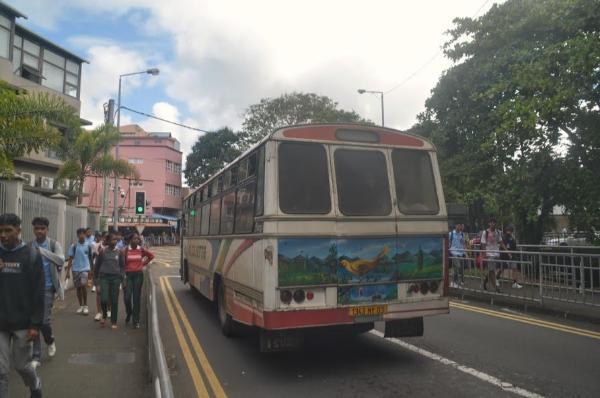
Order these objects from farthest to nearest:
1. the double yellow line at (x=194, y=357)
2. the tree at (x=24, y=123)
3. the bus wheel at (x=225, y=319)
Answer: the tree at (x=24, y=123), the bus wheel at (x=225, y=319), the double yellow line at (x=194, y=357)

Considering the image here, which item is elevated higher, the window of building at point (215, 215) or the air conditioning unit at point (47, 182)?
the air conditioning unit at point (47, 182)

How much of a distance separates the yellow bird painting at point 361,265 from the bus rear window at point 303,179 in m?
0.72

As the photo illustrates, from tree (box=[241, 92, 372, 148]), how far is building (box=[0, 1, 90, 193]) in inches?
546

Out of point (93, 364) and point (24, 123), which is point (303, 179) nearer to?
point (93, 364)

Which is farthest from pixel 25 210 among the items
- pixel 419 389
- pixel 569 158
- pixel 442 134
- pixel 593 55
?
pixel 442 134

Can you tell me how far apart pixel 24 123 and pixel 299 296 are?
7.80 meters

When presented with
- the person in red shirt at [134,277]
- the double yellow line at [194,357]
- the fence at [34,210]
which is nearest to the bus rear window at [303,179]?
the double yellow line at [194,357]

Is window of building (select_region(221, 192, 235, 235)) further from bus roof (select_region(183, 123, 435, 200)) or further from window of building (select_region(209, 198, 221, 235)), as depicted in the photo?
bus roof (select_region(183, 123, 435, 200))

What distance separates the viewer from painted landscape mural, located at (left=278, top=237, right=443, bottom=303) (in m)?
6.37

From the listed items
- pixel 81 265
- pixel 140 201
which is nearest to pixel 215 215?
pixel 81 265

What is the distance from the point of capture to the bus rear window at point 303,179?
6543 millimetres

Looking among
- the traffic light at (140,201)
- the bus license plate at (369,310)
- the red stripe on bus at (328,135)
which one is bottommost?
the bus license plate at (369,310)

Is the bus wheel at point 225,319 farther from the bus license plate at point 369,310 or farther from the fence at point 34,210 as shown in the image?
the fence at point 34,210

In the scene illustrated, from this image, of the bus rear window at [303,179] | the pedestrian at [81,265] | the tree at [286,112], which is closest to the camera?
the bus rear window at [303,179]
